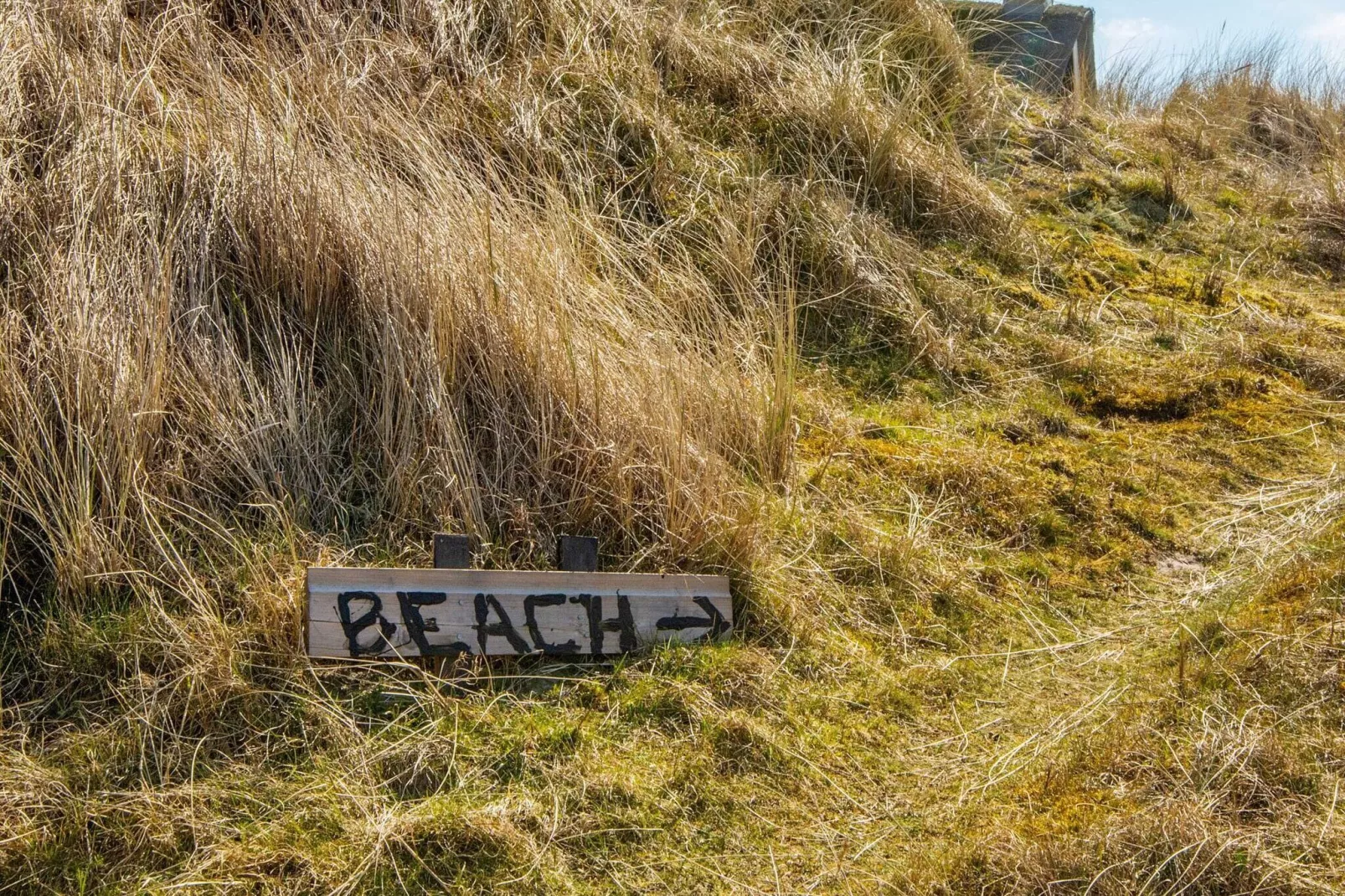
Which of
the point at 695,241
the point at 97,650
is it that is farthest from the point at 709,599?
the point at 695,241

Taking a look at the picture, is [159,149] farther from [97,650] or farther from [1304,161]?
[1304,161]

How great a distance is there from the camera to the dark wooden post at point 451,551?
342 centimetres

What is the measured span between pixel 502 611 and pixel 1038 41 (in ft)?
23.9

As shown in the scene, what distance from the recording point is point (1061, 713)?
3.58m

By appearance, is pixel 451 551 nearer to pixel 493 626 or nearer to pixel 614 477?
pixel 493 626

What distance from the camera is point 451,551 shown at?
343cm

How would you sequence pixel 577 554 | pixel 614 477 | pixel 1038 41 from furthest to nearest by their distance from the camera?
pixel 1038 41
pixel 614 477
pixel 577 554

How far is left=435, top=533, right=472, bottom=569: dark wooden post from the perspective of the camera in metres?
3.42

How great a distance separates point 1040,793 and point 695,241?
10.2 ft

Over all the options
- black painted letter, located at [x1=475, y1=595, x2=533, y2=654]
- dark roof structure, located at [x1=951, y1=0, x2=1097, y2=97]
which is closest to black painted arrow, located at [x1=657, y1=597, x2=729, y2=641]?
black painted letter, located at [x1=475, y1=595, x2=533, y2=654]

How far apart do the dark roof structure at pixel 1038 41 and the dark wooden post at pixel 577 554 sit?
5989 millimetres

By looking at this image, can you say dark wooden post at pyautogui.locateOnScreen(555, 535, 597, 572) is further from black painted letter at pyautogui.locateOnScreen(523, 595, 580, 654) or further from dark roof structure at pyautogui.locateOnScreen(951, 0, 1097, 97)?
dark roof structure at pyautogui.locateOnScreen(951, 0, 1097, 97)

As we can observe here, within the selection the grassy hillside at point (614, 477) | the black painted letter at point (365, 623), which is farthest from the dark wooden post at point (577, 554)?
the black painted letter at point (365, 623)

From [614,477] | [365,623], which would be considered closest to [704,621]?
[614,477]
